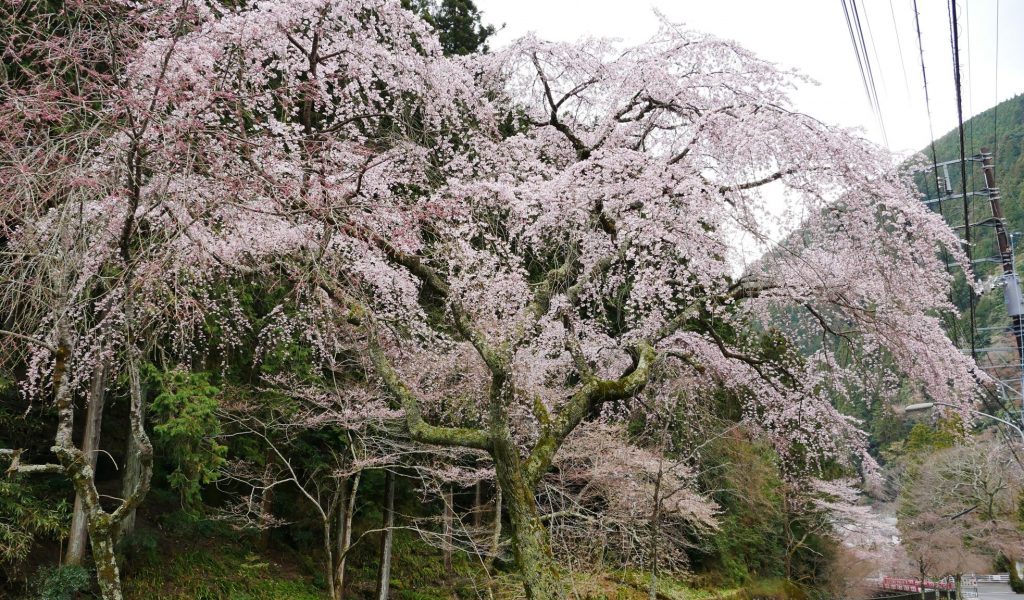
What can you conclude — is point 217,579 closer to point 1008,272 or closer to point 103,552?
point 103,552

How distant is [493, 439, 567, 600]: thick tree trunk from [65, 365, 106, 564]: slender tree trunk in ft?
16.4

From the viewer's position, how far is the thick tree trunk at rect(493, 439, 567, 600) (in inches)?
164

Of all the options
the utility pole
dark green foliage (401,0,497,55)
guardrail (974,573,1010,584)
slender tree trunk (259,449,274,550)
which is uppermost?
dark green foliage (401,0,497,55)

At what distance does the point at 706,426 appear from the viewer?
12.1m

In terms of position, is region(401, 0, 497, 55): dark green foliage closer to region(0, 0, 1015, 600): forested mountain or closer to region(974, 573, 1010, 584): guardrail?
region(0, 0, 1015, 600): forested mountain

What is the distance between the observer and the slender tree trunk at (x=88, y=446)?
22.9ft

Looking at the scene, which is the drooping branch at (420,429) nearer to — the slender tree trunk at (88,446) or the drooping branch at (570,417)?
the drooping branch at (570,417)

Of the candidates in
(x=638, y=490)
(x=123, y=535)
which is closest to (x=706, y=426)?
(x=638, y=490)

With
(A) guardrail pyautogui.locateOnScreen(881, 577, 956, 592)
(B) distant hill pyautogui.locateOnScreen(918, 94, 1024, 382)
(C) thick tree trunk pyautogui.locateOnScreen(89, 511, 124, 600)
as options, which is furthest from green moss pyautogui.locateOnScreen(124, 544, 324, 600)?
(A) guardrail pyautogui.locateOnScreen(881, 577, 956, 592)

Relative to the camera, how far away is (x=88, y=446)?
6961 mm

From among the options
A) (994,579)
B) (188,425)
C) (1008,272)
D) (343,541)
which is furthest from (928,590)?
(188,425)

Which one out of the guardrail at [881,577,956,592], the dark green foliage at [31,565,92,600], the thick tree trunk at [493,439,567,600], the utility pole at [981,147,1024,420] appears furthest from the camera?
the guardrail at [881,577,956,592]

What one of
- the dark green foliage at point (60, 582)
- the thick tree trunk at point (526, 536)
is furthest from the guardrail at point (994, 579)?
the dark green foliage at point (60, 582)

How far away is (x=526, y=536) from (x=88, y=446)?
5498 mm
